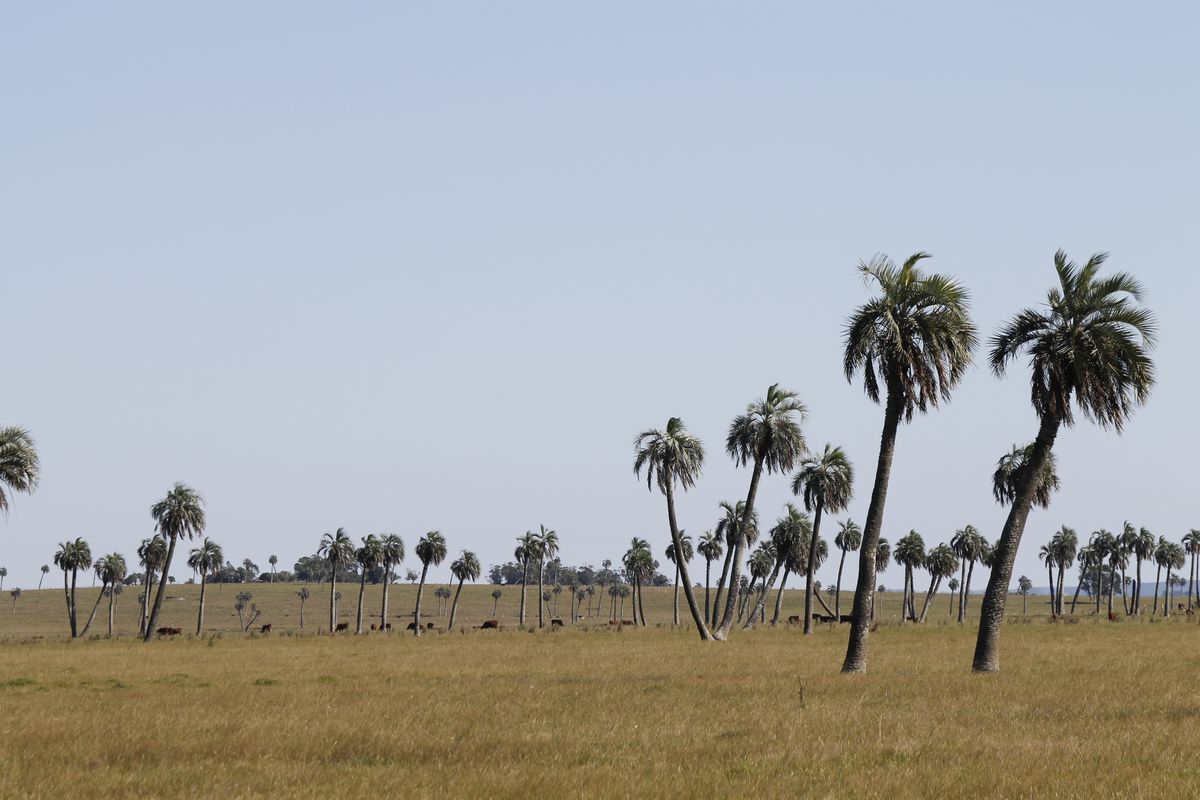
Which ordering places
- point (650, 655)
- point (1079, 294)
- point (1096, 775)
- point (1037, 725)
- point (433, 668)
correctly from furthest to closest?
point (650, 655) < point (433, 668) < point (1079, 294) < point (1037, 725) < point (1096, 775)

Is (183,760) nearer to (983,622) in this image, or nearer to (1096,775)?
(1096,775)

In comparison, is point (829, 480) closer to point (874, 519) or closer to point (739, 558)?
point (739, 558)

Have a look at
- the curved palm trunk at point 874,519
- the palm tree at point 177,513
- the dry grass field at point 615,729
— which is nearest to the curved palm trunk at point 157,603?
the palm tree at point 177,513

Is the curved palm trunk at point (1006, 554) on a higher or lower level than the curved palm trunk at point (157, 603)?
higher

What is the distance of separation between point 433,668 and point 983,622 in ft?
67.2

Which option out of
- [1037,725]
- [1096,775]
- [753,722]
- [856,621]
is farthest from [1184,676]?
[1096,775]

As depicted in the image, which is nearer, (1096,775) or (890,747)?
(1096,775)

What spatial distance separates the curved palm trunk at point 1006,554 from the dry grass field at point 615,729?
1447 mm

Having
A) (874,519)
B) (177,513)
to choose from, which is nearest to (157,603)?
(177,513)

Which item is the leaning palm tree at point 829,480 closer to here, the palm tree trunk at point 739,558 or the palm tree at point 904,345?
the palm tree trunk at point 739,558

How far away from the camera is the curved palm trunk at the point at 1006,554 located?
39.0 m

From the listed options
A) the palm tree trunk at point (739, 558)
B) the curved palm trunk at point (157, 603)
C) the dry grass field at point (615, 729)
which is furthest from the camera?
Answer: the curved palm trunk at point (157, 603)

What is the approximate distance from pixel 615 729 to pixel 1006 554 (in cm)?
2306

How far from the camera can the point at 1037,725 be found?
867 inches
